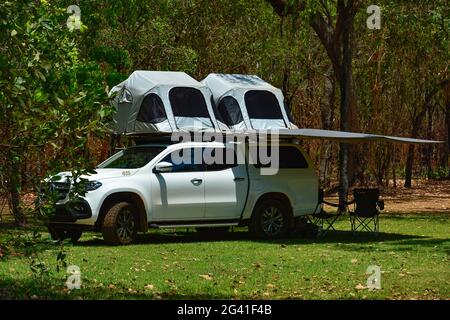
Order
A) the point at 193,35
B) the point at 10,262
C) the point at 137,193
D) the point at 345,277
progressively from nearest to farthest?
the point at 345,277 → the point at 10,262 → the point at 137,193 → the point at 193,35

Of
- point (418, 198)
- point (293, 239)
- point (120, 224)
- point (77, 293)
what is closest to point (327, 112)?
point (418, 198)

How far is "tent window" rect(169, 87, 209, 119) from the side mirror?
198cm

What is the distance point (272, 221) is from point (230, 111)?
272 cm

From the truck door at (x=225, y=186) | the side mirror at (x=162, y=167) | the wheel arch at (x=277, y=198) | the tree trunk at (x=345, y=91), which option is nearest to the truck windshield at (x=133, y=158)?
the side mirror at (x=162, y=167)

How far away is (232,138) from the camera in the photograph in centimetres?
1847

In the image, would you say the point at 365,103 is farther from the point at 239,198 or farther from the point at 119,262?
the point at 119,262

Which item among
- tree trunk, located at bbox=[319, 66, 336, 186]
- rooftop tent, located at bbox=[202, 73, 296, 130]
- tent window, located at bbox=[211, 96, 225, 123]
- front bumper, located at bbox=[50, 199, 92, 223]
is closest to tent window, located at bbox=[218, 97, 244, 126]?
rooftop tent, located at bbox=[202, 73, 296, 130]

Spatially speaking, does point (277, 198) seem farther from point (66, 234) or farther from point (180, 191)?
point (66, 234)

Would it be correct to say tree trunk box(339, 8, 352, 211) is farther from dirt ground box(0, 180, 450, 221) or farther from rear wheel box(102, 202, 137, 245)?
rear wheel box(102, 202, 137, 245)

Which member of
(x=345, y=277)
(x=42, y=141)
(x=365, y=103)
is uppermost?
(x=365, y=103)

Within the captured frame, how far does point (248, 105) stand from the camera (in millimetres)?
19812

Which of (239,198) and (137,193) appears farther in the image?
(239,198)

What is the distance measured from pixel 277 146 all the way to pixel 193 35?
41.1 feet
